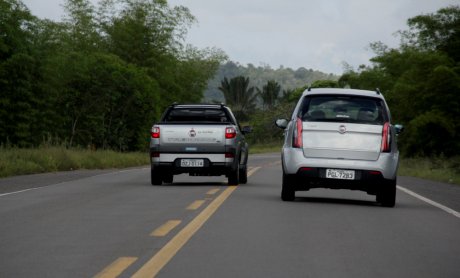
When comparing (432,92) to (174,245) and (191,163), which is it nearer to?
(191,163)

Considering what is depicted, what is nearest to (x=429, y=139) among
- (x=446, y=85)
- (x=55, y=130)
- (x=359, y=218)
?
(x=446, y=85)

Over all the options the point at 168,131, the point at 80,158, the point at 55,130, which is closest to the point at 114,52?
the point at 55,130

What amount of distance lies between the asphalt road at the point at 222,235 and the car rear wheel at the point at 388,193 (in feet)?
0.60

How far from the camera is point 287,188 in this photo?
574 inches

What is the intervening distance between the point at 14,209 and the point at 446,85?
45.8 metres

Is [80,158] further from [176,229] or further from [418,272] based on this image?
[418,272]

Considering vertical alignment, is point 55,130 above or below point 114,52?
below

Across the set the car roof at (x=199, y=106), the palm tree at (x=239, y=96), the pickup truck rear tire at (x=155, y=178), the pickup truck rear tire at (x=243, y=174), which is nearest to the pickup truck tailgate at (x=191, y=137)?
the pickup truck rear tire at (x=155, y=178)

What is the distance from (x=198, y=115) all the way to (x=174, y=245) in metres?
11.3

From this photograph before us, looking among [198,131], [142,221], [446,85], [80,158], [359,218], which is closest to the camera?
[142,221]

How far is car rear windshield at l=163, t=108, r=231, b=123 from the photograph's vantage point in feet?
65.5

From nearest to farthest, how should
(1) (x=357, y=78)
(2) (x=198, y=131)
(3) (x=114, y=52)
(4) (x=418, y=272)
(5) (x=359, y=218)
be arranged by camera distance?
(4) (x=418, y=272), (5) (x=359, y=218), (2) (x=198, y=131), (3) (x=114, y=52), (1) (x=357, y=78)

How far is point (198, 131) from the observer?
18672 millimetres

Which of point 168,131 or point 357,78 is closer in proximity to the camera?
point 168,131
